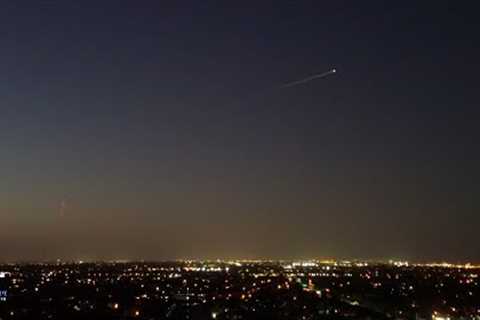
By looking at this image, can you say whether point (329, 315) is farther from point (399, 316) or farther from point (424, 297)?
point (424, 297)

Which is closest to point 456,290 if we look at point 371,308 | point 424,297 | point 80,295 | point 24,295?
point 424,297

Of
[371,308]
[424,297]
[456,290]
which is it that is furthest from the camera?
[456,290]

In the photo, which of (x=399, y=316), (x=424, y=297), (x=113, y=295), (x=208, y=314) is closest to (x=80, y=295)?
(x=113, y=295)

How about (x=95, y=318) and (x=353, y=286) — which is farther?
(x=353, y=286)

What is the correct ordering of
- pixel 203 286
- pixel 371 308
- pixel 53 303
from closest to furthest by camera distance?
pixel 53 303, pixel 371 308, pixel 203 286

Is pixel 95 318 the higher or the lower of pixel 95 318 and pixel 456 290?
the lower

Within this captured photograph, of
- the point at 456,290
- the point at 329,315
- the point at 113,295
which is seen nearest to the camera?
the point at 329,315

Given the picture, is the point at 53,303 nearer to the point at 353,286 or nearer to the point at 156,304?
the point at 156,304

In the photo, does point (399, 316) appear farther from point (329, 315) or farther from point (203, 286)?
point (203, 286)

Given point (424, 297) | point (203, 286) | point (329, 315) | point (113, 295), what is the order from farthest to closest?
point (203, 286) < point (424, 297) < point (113, 295) < point (329, 315)
